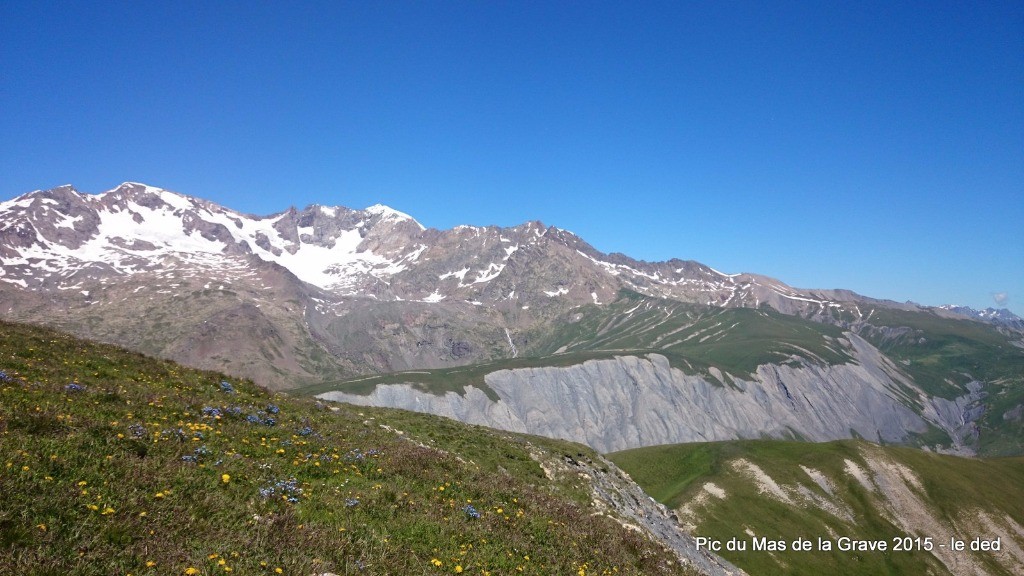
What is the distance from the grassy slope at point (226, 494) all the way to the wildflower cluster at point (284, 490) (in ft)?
0.18

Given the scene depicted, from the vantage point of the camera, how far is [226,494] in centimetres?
1273

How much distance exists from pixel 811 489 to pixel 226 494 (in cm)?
11596

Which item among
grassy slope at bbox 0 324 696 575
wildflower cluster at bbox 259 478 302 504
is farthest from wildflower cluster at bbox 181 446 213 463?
wildflower cluster at bbox 259 478 302 504

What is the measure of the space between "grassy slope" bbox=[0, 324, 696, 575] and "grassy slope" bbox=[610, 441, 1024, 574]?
247ft

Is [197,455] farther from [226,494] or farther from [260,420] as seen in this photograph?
[260,420]

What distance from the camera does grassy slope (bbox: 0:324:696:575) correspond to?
9609 mm

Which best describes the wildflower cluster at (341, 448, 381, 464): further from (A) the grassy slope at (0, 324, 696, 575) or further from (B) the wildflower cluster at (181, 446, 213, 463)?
(B) the wildflower cluster at (181, 446, 213, 463)

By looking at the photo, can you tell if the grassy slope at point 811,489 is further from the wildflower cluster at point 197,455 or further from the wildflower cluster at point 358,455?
the wildflower cluster at point 197,455

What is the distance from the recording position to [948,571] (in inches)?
3573

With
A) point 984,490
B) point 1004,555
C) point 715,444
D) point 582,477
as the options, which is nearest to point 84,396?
point 582,477

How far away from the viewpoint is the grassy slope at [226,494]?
9.61 m

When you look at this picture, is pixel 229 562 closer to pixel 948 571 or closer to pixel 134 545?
pixel 134 545

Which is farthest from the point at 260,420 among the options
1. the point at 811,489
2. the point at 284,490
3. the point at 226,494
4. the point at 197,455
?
the point at 811,489

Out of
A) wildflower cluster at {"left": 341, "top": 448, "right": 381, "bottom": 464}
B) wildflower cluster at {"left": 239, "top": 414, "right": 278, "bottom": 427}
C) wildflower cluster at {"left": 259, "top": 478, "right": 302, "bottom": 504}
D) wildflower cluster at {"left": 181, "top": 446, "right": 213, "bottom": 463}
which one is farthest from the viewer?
wildflower cluster at {"left": 239, "top": 414, "right": 278, "bottom": 427}
